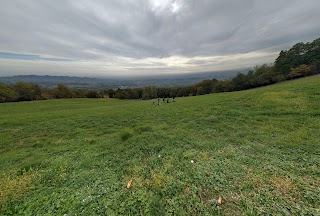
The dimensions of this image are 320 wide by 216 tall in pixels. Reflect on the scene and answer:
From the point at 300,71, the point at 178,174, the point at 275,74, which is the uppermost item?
the point at 300,71

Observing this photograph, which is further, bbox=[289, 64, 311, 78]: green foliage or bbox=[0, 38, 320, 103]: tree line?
bbox=[0, 38, 320, 103]: tree line

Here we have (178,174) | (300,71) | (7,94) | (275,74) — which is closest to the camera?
(178,174)

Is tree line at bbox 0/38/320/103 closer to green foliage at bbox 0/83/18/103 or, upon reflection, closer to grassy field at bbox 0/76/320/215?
green foliage at bbox 0/83/18/103

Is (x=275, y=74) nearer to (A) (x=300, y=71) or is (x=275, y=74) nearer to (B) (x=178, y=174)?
(A) (x=300, y=71)

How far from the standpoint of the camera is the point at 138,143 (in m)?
5.55

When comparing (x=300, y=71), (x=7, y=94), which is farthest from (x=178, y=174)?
(x=7, y=94)

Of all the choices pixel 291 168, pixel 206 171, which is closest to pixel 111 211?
pixel 206 171

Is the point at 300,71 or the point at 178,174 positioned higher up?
the point at 300,71

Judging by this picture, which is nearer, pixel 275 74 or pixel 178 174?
pixel 178 174

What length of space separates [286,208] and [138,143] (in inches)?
176

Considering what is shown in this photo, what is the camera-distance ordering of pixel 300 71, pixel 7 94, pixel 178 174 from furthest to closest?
pixel 7 94 → pixel 300 71 → pixel 178 174

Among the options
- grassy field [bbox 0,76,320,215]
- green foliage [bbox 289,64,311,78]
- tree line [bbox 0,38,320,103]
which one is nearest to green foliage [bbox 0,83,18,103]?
tree line [bbox 0,38,320,103]

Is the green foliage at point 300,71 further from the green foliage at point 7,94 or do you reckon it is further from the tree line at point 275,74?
the green foliage at point 7,94

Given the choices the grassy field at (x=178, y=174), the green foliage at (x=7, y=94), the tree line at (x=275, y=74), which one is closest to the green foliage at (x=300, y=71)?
the tree line at (x=275, y=74)
